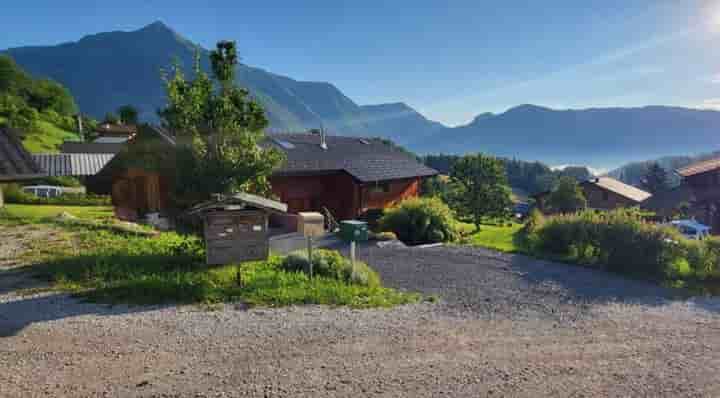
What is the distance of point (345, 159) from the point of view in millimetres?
24719

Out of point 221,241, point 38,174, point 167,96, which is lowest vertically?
point 221,241

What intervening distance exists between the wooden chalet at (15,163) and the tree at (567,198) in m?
47.0

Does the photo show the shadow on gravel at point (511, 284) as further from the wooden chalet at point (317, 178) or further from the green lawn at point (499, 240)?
the wooden chalet at point (317, 178)

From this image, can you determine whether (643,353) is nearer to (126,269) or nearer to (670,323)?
(670,323)

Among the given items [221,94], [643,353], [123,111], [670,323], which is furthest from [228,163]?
[123,111]

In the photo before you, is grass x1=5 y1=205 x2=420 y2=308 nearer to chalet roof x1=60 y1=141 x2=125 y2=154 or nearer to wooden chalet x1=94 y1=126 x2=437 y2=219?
wooden chalet x1=94 y1=126 x2=437 y2=219

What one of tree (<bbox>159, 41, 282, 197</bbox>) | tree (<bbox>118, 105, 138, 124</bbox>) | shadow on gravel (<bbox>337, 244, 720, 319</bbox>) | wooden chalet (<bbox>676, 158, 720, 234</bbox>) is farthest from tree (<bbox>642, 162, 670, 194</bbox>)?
tree (<bbox>118, 105, 138, 124</bbox>)

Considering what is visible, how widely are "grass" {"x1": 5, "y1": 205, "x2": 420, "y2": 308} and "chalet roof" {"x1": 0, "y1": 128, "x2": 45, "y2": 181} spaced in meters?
2.36

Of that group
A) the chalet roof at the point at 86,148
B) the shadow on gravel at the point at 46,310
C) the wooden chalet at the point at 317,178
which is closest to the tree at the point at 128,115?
the chalet roof at the point at 86,148

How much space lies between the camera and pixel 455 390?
4.79 meters

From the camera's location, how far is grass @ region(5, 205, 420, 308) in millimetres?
7699

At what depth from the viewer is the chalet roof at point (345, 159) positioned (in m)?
22.2

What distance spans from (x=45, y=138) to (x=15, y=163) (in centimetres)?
5325

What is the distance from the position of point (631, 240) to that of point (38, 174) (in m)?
16.6
